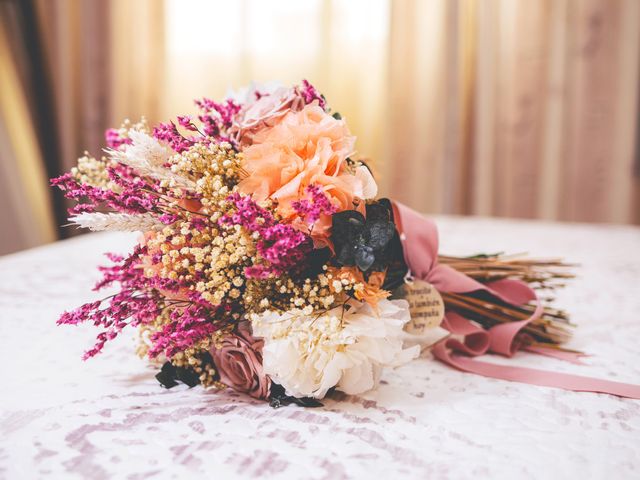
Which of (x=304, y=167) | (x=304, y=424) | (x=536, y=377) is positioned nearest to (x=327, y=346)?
(x=304, y=424)

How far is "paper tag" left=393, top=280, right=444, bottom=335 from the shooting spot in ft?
2.73

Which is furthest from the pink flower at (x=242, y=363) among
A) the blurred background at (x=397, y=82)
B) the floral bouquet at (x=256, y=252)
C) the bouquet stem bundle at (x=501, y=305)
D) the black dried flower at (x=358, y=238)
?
the blurred background at (x=397, y=82)

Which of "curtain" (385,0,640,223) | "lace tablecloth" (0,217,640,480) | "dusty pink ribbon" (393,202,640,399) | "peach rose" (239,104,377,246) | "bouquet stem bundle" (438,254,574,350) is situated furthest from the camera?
"curtain" (385,0,640,223)

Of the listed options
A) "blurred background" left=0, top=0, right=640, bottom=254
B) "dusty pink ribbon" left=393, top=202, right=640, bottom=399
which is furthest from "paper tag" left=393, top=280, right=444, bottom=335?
"blurred background" left=0, top=0, right=640, bottom=254

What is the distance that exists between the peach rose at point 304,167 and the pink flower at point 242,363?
136 millimetres

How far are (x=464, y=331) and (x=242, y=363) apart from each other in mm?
359

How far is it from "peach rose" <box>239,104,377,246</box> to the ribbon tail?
0.28 m

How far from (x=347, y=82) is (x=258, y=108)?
7.02ft

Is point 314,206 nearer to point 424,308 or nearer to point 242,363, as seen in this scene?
point 242,363

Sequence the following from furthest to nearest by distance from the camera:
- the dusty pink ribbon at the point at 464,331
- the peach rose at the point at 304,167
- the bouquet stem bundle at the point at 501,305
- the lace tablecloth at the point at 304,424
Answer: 1. the bouquet stem bundle at the point at 501,305
2. the dusty pink ribbon at the point at 464,331
3. the peach rose at the point at 304,167
4. the lace tablecloth at the point at 304,424

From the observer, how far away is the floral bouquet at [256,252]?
0.62 metres

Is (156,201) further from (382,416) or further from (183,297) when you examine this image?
(382,416)

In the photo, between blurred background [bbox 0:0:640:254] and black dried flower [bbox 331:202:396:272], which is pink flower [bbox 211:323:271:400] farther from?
blurred background [bbox 0:0:640:254]

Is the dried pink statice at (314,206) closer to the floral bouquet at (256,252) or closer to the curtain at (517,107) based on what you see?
the floral bouquet at (256,252)
